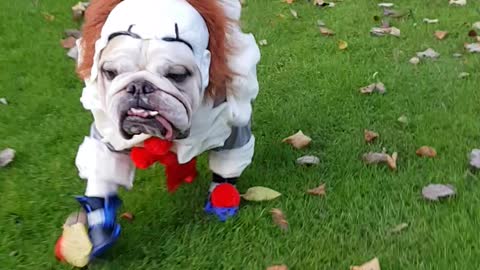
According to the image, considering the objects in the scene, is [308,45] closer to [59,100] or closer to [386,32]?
[386,32]

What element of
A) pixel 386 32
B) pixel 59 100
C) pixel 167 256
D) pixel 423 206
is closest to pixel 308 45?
pixel 386 32

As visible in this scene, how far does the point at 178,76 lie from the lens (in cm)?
217

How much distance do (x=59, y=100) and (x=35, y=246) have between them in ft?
3.97

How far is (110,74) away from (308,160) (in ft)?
3.65

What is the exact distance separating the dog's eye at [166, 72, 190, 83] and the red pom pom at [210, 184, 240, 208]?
62cm

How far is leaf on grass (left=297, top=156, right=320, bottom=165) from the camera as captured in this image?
120 inches

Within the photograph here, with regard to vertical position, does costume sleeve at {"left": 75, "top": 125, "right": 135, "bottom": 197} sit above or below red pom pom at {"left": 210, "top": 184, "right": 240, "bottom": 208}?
above

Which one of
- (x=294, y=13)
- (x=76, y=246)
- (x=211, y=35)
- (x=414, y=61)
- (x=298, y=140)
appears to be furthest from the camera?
(x=294, y=13)

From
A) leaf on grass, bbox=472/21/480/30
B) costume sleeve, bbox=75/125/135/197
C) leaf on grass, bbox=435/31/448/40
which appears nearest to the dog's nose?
costume sleeve, bbox=75/125/135/197

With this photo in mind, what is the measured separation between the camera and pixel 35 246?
2.57 meters

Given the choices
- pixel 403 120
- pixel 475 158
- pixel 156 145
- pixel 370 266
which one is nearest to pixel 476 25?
pixel 403 120

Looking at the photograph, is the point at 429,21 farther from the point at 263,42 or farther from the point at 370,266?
the point at 370,266

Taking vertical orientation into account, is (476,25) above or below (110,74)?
below

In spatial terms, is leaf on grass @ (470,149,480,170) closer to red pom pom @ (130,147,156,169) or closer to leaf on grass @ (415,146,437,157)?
leaf on grass @ (415,146,437,157)
